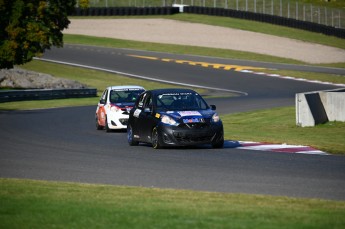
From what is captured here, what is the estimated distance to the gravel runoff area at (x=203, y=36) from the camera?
63469 mm

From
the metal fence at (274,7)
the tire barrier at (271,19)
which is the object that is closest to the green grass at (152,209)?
the tire barrier at (271,19)

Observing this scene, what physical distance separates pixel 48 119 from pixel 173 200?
19.4m

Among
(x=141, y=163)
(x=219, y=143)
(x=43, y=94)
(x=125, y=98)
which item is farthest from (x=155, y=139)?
(x=43, y=94)

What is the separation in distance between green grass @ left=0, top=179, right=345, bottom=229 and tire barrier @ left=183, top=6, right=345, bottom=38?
189 feet

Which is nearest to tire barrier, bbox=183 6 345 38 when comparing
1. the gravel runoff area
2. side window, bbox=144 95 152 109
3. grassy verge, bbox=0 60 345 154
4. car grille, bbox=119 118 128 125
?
the gravel runoff area

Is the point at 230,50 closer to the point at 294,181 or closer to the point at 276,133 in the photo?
the point at 276,133

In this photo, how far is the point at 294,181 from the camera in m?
13.6

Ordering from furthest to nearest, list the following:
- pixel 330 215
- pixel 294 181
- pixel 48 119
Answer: pixel 48 119, pixel 294 181, pixel 330 215

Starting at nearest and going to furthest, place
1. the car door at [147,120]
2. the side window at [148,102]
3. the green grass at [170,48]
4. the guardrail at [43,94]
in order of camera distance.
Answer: the car door at [147,120] < the side window at [148,102] < the guardrail at [43,94] < the green grass at [170,48]

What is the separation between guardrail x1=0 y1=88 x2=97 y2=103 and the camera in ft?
134

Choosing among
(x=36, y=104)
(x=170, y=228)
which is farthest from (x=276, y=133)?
(x=36, y=104)

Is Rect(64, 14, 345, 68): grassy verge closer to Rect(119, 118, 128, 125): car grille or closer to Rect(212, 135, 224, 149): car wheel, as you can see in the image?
Rect(119, 118, 128, 125): car grille

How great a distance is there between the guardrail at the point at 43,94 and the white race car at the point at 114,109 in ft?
46.4

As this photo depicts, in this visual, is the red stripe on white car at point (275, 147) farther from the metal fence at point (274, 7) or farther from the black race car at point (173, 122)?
the metal fence at point (274, 7)
